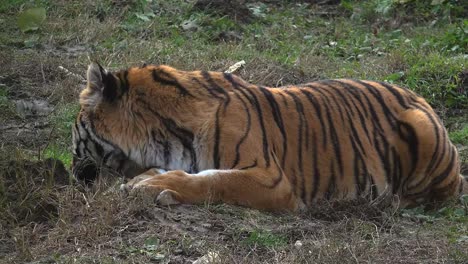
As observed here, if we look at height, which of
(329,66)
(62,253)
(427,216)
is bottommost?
(329,66)

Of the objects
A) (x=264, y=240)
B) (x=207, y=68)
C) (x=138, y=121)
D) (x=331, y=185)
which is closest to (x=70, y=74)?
(x=207, y=68)

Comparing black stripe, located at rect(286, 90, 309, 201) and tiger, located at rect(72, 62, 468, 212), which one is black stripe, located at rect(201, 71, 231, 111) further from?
black stripe, located at rect(286, 90, 309, 201)

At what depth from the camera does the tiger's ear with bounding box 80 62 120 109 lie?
536 cm

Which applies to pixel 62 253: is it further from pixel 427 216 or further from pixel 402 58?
pixel 402 58

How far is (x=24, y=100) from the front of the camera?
8.05m

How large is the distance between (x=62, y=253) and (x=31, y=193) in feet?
1.82

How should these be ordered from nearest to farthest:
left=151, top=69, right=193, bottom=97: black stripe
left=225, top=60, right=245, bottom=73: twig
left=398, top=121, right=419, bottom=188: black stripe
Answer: left=151, top=69, right=193, bottom=97: black stripe < left=398, top=121, right=419, bottom=188: black stripe < left=225, top=60, right=245, bottom=73: twig

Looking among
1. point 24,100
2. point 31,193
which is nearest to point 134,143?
point 31,193

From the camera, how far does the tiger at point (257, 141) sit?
5246mm

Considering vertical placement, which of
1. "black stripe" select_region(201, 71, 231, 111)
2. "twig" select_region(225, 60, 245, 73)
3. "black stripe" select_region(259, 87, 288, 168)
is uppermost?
"black stripe" select_region(201, 71, 231, 111)

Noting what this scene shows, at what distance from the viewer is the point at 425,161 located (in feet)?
19.8

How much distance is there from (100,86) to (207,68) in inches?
134

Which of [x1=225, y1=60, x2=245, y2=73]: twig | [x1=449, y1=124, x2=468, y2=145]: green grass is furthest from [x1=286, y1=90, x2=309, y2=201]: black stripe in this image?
[x1=225, y1=60, x2=245, y2=73]: twig

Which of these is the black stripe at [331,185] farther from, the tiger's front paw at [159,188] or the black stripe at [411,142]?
the tiger's front paw at [159,188]
